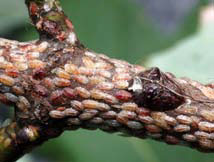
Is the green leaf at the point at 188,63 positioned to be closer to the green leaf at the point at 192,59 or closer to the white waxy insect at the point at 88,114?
the green leaf at the point at 192,59

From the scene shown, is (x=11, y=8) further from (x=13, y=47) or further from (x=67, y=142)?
(x=13, y=47)

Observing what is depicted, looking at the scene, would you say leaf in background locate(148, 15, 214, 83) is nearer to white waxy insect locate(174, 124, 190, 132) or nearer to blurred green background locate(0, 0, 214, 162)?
blurred green background locate(0, 0, 214, 162)

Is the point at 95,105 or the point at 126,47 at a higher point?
the point at 126,47

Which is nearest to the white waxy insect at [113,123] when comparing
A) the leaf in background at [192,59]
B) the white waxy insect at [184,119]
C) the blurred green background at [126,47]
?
the white waxy insect at [184,119]

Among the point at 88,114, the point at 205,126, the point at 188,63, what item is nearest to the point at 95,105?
the point at 88,114

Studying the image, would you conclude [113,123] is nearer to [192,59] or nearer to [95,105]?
[95,105]

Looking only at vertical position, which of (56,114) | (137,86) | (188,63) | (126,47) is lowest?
(56,114)

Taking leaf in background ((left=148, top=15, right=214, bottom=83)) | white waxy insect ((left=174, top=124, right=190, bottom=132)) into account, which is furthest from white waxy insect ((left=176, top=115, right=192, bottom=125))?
leaf in background ((left=148, top=15, right=214, bottom=83))

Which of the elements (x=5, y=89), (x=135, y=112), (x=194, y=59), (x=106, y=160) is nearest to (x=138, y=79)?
(x=135, y=112)
